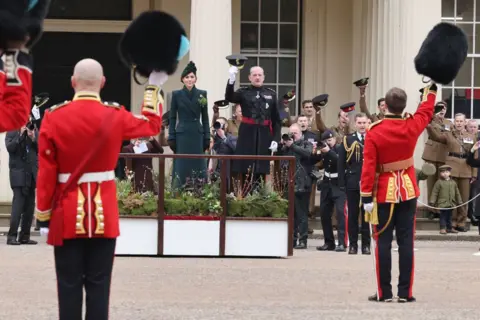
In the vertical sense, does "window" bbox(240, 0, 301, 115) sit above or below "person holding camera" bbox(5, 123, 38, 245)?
above

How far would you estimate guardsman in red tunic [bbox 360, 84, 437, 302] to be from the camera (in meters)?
11.7

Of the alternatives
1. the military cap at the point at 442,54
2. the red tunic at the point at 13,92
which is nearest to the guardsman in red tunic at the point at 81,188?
the red tunic at the point at 13,92

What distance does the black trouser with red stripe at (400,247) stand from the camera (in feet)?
38.5

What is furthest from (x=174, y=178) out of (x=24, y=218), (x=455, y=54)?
(x=455, y=54)

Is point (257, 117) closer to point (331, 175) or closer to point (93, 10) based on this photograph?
point (331, 175)

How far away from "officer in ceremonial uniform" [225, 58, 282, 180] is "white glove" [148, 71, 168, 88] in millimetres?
7659

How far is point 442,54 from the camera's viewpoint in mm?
12133

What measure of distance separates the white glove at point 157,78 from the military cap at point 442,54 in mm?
3635

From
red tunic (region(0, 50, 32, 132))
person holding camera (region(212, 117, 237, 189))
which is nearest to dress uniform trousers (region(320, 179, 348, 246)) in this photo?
person holding camera (region(212, 117, 237, 189))

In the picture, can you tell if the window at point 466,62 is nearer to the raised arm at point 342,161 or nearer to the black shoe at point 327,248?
the black shoe at point 327,248

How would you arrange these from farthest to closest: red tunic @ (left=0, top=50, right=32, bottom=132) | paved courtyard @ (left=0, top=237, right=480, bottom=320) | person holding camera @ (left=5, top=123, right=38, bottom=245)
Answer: person holding camera @ (left=5, top=123, right=38, bottom=245) < paved courtyard @ (left=0, top=237, right=480, bottom=320) < red tunic @ (left=0, top=50, right=32, bottom=132)

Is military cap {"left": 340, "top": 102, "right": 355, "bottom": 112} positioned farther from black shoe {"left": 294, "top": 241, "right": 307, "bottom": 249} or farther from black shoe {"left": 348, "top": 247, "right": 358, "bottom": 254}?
black shoe {"left": 348, "top": 247, "right": 358, "bottom": 254}

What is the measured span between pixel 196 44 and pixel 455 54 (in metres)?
9.68

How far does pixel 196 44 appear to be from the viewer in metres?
21.5
